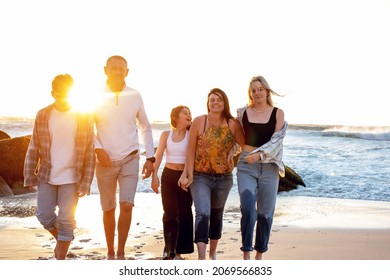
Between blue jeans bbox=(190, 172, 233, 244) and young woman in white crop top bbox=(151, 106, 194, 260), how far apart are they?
0.82 ft

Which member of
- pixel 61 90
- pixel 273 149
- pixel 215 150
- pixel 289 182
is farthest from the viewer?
pixel 289 182

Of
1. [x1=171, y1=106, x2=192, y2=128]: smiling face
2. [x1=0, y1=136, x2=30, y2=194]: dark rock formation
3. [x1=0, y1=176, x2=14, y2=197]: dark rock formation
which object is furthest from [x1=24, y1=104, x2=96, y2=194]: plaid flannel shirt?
[x1=0, y1=136, x2=30, y2=194]: dark rock formation

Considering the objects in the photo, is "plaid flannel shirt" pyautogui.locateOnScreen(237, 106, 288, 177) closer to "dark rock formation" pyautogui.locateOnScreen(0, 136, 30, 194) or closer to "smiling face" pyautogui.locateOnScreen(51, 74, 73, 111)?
"smiling face" pyautogui.locateOnScreen(51, 74, 73, 111)

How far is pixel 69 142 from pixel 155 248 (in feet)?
6.64

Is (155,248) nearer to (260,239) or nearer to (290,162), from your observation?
(260,239)

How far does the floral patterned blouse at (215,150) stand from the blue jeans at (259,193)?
18 centimetres

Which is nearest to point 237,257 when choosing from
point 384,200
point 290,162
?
point 384,200

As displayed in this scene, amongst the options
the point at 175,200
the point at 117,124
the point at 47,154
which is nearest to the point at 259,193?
the point at 175,200

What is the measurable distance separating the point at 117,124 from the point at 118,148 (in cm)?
24

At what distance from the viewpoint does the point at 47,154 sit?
5.27 m

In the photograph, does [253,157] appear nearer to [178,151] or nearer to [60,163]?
[178,151]

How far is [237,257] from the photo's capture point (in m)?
6.25
